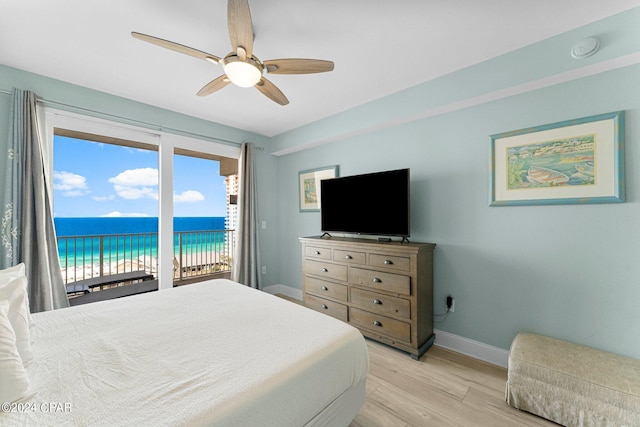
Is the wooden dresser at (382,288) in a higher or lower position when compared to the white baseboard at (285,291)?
higher

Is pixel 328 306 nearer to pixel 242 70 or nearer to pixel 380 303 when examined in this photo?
pixel 380 303

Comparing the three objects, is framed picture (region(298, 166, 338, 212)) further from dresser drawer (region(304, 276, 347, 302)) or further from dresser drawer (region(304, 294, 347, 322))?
dresser drawer (region(304, 294, 347, 322))

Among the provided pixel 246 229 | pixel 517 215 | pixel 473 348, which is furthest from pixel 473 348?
pixel 246 229

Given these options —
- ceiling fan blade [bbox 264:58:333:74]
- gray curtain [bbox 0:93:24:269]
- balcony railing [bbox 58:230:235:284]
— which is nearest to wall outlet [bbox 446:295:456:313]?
ceiling fan blade [bbox 264:58:333:74]

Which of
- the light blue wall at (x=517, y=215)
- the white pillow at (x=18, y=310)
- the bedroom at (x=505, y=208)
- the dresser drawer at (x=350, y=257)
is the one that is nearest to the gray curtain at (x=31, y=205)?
the bedroom at (x=505, y=208)

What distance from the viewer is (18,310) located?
119cm

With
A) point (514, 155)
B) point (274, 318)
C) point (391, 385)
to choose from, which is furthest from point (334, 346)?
point (514, 155)

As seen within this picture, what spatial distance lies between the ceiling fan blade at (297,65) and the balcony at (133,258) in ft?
10.4

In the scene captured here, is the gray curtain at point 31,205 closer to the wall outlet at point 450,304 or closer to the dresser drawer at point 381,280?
the dresser drawer at point 381,280

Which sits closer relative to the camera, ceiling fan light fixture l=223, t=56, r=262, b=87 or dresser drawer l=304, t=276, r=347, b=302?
ceiling fan light fixture l=223, t=56, r=262, b=87

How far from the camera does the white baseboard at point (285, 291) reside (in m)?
3.99

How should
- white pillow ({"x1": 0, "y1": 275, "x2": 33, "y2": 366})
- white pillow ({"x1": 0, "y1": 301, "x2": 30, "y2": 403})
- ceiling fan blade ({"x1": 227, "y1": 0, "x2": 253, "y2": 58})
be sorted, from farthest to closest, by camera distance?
ceiling fan blade ({"x1": 227, "y1": 0, "x2": 253, "y2": 58}), white pillow ({"x1": 0, "y1": 275, "x2": 33, "y2": 366}), white pillow ({"x1": 0, "y1": 301, "x2": 30, "y2": 403})

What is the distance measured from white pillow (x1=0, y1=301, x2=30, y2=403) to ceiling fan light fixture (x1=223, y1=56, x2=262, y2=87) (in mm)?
1701

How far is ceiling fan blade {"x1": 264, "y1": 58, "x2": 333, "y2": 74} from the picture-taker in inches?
68.1
